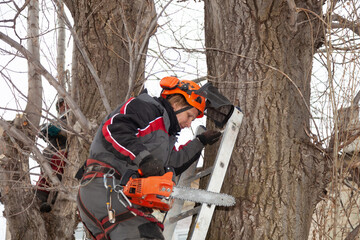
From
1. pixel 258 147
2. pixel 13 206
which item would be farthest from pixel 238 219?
pixel 13 206

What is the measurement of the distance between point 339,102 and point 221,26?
1145mm

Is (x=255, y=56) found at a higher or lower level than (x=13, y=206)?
higher

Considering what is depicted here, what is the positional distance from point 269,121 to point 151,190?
3.87 feet

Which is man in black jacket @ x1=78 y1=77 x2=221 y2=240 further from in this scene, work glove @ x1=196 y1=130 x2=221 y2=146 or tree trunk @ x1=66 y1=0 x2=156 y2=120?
tree trunk @ x1=66 y1=0 x2=156 y2=120

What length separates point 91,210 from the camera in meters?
3.07

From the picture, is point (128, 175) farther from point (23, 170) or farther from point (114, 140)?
point (23, 170)

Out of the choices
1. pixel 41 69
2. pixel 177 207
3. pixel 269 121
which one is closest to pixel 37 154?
pixel 41 69

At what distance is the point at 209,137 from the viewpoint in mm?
3623

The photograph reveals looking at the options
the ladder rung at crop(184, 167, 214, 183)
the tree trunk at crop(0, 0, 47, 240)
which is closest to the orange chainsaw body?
the ladder rung at crop(184, 167, 214, 183)

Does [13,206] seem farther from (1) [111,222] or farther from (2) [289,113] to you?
(2) [289,113]

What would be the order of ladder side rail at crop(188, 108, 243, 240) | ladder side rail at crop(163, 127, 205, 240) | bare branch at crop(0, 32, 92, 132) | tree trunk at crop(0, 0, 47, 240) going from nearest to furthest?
ladder side rail at crop(188, 108, 243, 240), ladder side rail at crop(163, 127, 205, 240), bare branch at crop(0, 32, 92, 132), tree trunk at crop(0, 0, 47, 240)

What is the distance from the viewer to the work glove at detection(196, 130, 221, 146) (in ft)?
11.8

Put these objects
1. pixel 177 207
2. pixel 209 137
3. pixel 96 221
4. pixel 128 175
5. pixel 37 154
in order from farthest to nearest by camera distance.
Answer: pixel 37 154, pixel 177 207, pixel 209 137, pixel 96 221, pixel 128 175

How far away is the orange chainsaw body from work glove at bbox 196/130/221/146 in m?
0.77
